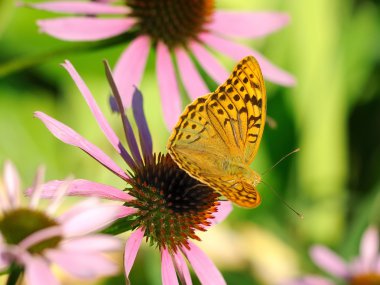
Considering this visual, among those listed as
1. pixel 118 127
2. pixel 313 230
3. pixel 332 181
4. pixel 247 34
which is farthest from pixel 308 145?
pixel 247 34

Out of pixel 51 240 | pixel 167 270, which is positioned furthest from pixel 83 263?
pixel 167 270

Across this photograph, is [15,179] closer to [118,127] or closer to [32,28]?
[118,127]

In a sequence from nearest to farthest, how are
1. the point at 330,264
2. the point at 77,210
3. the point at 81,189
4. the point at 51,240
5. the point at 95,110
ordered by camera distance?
the point at 51,240
the point at 77,210
the point at 81,189
the point at 95,110
the point at 330,264

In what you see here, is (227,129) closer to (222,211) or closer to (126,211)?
(222,211)

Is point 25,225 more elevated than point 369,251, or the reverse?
point 25,225

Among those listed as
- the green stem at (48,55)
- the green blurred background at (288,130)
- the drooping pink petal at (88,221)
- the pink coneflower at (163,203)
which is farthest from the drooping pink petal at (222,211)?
the green blurred background at (288,130)

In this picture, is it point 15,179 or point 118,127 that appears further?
point 118,127
